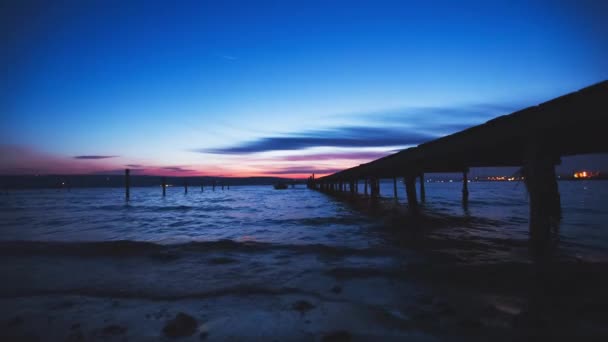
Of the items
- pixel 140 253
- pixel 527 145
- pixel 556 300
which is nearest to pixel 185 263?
pixel 140 253

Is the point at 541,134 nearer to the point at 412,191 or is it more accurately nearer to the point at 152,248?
the point at 412,191

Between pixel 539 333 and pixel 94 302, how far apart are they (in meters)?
4.72

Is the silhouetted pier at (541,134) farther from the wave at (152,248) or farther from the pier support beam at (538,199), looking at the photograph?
the wave at (152,248)

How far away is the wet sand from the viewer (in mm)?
2529

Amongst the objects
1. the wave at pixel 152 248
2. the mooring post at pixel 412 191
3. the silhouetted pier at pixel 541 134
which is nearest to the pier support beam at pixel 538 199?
the silhouetted pier at pixel 541 134

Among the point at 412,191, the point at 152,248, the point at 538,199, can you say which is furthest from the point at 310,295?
the point at 412,191

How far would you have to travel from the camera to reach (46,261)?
540 cm

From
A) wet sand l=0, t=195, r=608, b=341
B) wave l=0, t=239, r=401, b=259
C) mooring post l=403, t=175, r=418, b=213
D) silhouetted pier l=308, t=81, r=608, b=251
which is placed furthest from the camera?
mooring post l=403, t=175, r=418, b=213

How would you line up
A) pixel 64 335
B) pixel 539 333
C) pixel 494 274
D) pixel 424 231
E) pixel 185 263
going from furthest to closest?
pixel 424 231 < pixel 185 263 < pixel 494 274 < pixel 64 335 < pixel 539 333

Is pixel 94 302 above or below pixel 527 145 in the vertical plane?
below

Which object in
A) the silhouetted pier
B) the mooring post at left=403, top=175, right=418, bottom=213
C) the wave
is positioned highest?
the silhouetted pier

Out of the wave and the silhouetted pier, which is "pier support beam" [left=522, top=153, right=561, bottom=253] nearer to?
the silhouetted pier

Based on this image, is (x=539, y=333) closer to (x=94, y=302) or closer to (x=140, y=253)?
(x=94, y=302)

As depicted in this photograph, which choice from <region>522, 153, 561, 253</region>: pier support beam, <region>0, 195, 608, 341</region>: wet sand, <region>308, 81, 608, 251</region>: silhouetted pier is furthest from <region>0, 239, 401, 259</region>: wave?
<region>308, 81, 608, 251</region>: silhouetted pier
